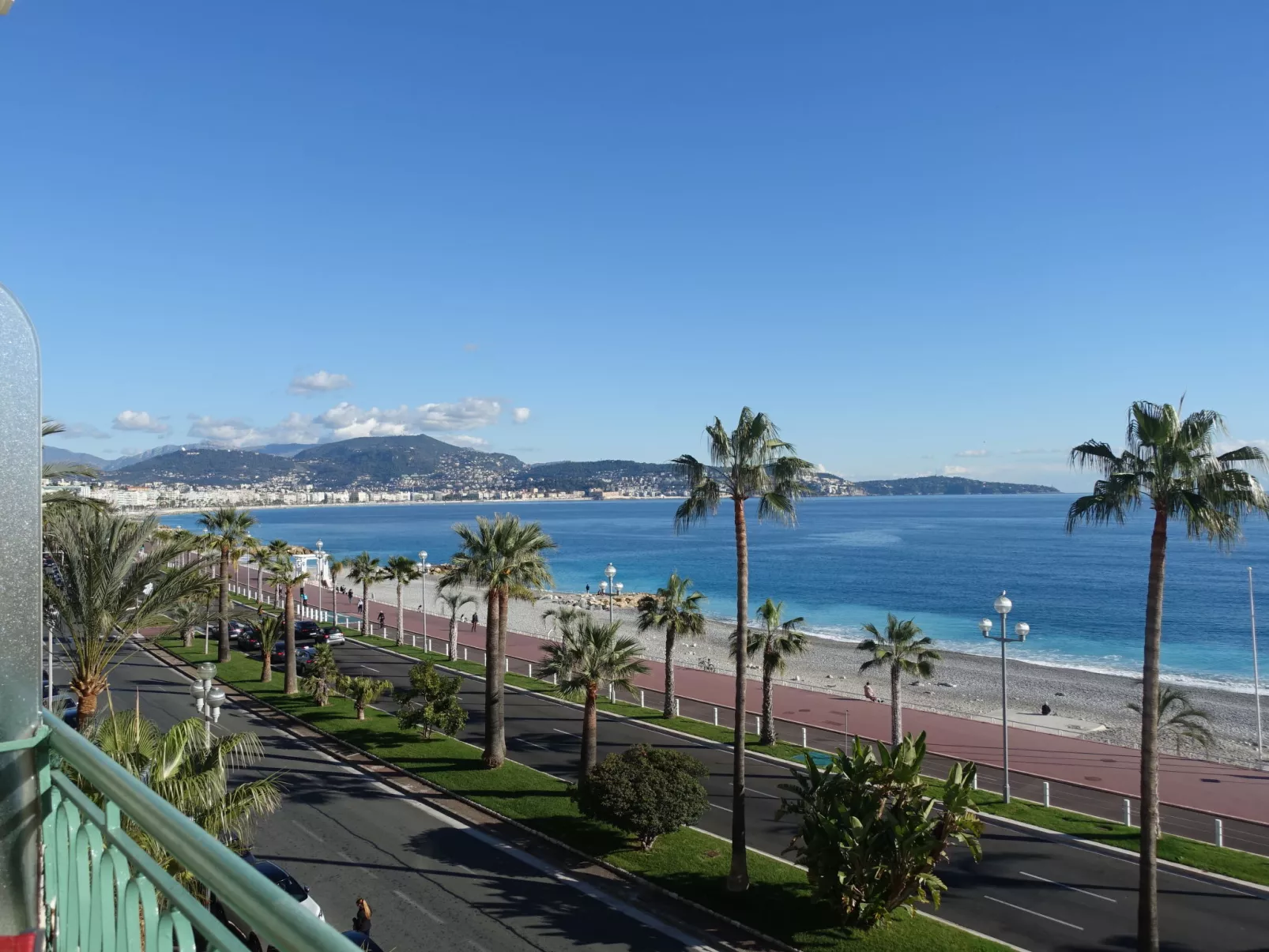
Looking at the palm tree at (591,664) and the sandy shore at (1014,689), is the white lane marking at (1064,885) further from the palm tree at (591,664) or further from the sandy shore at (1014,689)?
the sandy shore at (1014,689)

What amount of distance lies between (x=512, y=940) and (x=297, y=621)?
36.2m

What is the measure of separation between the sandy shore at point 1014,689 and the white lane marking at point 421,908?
30.4 m

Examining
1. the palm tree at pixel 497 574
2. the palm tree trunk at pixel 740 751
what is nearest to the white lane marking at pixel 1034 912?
the palm tree trunk at pixel 740 751

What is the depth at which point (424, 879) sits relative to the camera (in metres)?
18.1

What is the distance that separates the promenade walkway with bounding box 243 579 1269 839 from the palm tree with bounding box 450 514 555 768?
1027cm

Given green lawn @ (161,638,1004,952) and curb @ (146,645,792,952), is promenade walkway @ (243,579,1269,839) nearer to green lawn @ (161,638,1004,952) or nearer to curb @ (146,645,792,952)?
green lawn @ (161,638,1004,952)

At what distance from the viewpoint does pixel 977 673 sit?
53.3 meters

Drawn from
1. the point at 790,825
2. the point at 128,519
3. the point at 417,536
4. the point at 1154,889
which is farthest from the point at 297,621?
the point at 417,536

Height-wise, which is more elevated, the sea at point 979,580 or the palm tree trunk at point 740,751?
the palm tree trunk at point 740,751

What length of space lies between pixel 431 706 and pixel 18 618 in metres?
25.9

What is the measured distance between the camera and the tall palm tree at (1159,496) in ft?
47.6

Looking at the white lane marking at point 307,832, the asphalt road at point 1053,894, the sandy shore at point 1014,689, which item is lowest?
the sandy shore at point 1014,689

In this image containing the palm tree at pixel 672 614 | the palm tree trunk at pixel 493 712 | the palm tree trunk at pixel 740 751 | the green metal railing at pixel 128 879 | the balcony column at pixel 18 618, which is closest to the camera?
the green metal railing at pixel 128 879

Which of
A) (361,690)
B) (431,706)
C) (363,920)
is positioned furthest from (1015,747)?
(363,920)
